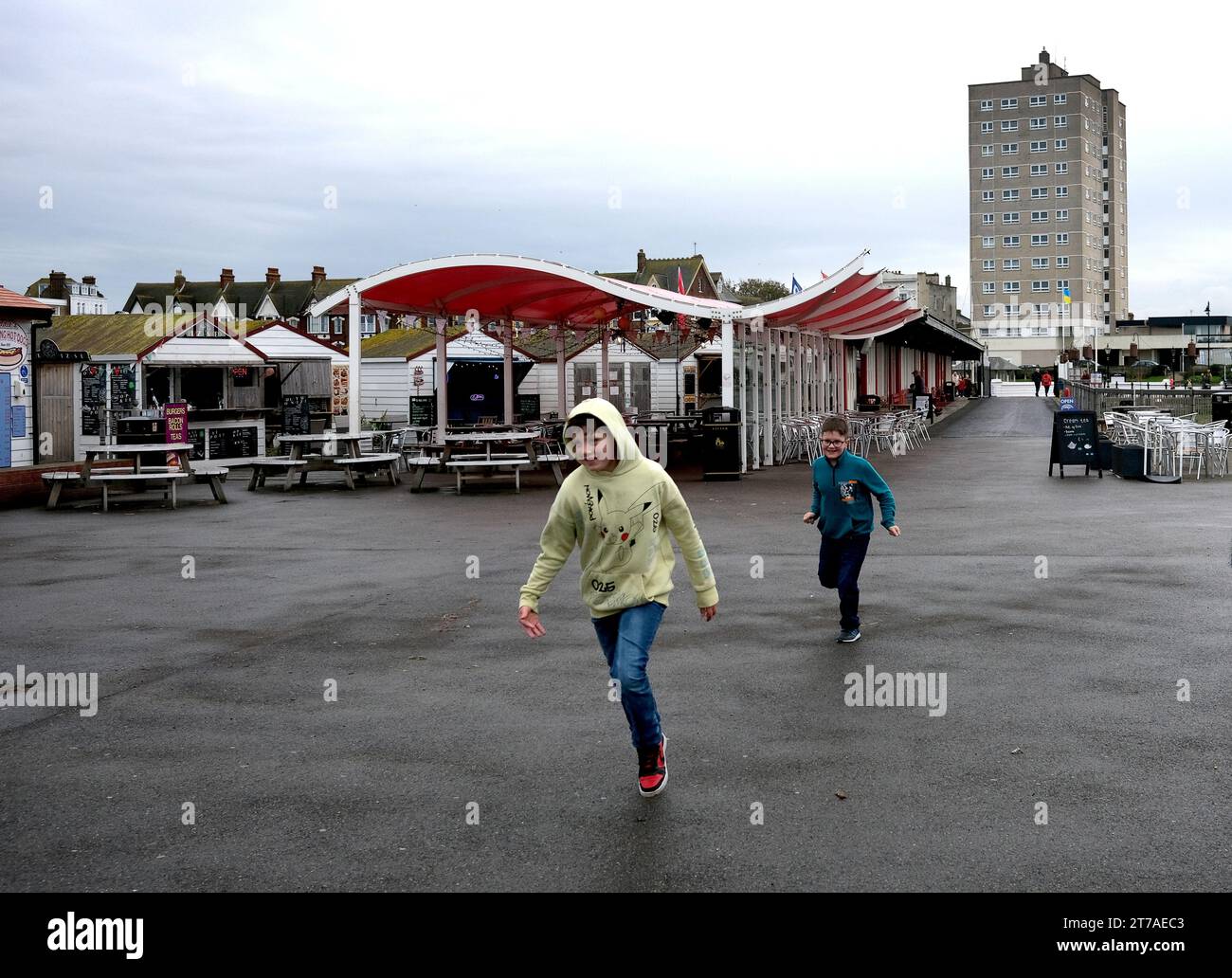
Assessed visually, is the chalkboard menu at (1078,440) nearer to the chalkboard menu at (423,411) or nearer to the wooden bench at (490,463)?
the wooden bench at (490,463)

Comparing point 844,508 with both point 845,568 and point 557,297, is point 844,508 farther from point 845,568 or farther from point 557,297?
point 557,297

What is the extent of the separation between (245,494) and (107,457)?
→ 8.55 feet

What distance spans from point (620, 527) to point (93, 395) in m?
22.4

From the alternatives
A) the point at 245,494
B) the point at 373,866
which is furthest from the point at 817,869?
the point at 245,494

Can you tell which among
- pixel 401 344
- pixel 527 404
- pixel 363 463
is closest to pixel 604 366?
pixel 527 404

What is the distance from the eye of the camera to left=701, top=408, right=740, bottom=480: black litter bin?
71.1 ft

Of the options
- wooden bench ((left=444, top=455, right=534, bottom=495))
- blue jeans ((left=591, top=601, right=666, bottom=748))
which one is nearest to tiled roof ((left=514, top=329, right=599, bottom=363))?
wooden bench ((left=444, top=455, right=534, bottom=495))

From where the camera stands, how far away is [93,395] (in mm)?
25203

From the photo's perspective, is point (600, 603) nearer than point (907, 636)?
Yes

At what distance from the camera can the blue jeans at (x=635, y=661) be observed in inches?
201

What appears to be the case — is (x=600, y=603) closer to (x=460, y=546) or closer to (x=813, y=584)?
(x=813, y=584)

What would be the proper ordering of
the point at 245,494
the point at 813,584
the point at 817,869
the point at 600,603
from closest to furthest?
the point at 817,869 → the point at 600,603 → the point at 813,584 → the point at 245,494
